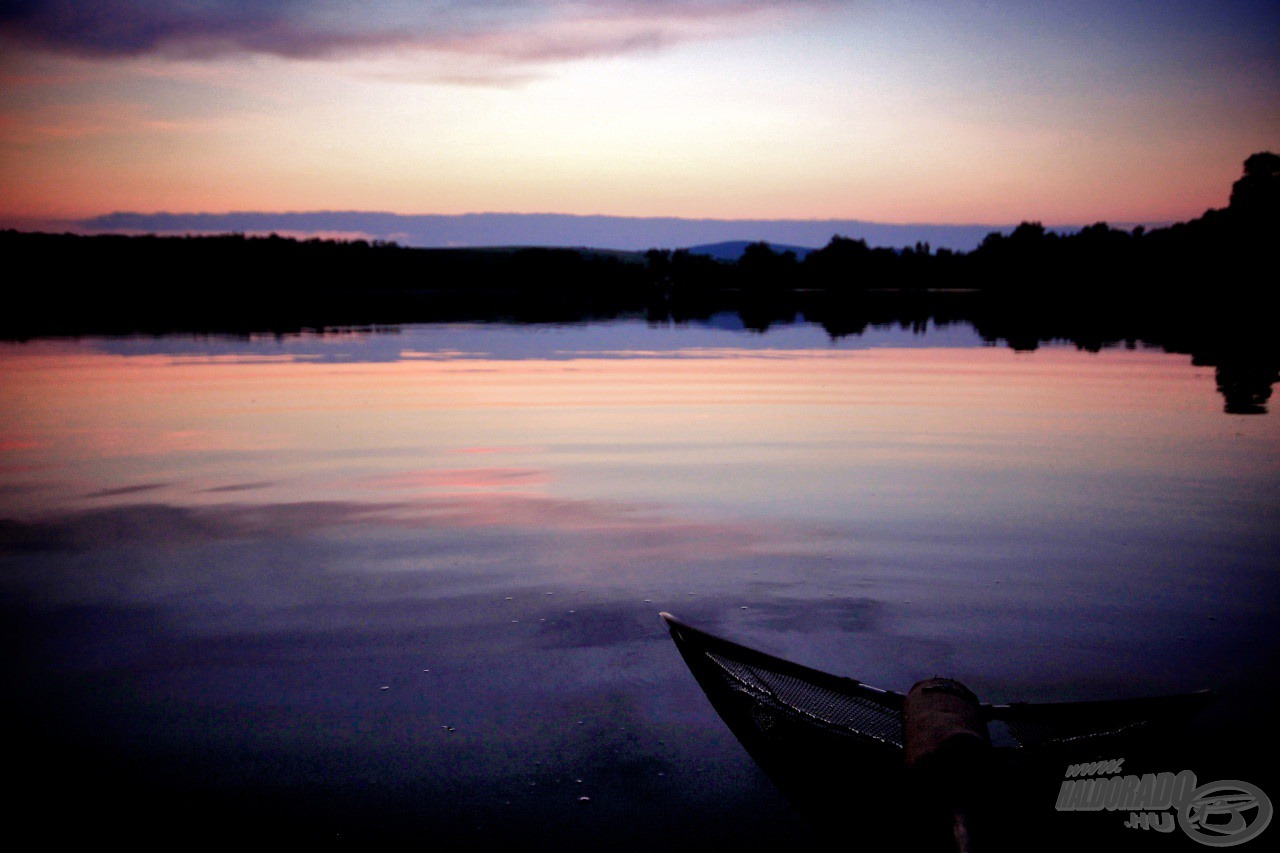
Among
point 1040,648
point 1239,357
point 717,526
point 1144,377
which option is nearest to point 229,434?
point 717,526

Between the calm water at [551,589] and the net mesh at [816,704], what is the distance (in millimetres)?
731

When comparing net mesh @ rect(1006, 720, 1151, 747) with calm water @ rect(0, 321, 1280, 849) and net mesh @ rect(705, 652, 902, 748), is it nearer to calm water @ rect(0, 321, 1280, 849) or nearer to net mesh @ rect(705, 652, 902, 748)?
net mesh @ rect(705, 652, 902, 748)

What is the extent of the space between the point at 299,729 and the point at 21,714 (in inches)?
88.7

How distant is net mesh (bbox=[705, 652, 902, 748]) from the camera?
5.05 m

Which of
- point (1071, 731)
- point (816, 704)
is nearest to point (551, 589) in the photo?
point (816, 704)

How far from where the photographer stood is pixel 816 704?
5.22 metres

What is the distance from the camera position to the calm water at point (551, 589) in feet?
18.8

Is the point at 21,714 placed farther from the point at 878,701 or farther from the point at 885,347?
the point at 885,347

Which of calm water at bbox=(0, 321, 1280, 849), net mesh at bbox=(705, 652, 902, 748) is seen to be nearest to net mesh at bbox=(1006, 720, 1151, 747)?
net mesh at bbox=(705, 652, 902, 748)

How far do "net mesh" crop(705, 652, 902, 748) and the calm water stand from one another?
0.73 meters

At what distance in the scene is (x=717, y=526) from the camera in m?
11.1

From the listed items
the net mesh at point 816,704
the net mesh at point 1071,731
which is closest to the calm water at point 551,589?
the net mesh at point 816,704

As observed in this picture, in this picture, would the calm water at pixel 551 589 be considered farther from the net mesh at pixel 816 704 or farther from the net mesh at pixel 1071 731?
the net mesh at pixel 1071 731

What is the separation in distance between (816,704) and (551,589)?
4.28 metres
